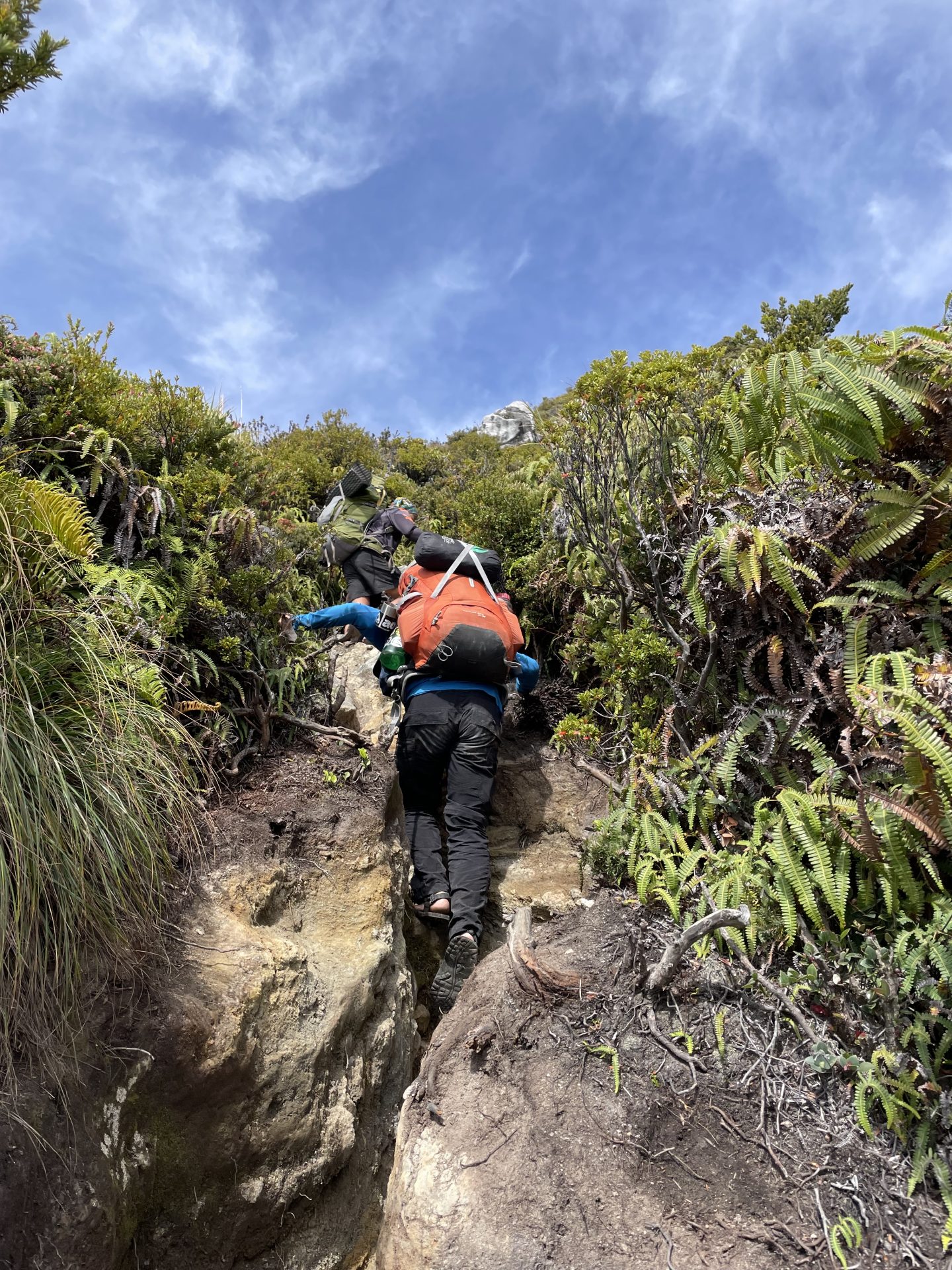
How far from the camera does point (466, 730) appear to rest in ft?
16.5

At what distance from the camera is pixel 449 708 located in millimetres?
5074

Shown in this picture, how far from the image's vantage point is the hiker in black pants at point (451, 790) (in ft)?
15.4

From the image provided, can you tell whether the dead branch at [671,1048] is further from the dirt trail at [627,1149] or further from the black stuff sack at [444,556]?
the black stuff sack at [444,556]

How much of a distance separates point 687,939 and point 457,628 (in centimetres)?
247

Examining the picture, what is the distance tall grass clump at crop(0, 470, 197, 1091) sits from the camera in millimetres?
2832

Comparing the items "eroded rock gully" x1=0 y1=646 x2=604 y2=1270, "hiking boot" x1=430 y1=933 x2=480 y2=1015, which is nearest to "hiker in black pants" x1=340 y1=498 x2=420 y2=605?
"eroded rock gully" x1=0 y1=646 x2=604 y2=1270

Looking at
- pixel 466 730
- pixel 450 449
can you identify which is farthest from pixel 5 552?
pixel 450 449

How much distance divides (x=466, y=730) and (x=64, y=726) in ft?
8.30

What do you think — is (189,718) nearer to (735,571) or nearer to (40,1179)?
(40,1179)

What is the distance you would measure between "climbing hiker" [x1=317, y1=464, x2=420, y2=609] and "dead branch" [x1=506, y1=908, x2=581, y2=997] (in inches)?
159

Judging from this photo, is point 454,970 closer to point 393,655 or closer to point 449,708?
point 449,708

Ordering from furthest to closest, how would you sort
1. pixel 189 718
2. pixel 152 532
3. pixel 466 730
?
pixel 466 730 → pixel 152 532 → pixel 189 718

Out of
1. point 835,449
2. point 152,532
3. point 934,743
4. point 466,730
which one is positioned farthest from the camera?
point 466,730

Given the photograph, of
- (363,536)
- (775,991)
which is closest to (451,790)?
(775,991)
